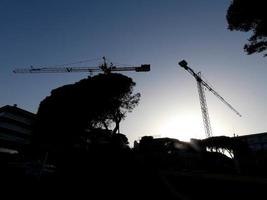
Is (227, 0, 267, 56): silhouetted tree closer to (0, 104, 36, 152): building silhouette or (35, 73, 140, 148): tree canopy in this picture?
(35, 73, 140, 148): tree canopy

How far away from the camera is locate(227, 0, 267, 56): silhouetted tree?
23859mm

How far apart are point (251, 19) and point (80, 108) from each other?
3751 centimetres

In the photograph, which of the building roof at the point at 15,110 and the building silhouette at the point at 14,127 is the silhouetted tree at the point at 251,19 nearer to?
the building silhouette at the point at 14,127

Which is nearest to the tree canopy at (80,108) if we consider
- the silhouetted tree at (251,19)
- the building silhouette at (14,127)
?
the building silhouette at (14,127)

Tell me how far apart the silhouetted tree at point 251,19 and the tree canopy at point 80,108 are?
33.9m

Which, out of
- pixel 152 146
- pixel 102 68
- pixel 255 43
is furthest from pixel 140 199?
pixel 102 68

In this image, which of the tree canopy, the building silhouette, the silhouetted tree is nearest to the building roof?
the building silhouette

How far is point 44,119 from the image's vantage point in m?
53.6

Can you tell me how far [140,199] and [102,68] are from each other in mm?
83077

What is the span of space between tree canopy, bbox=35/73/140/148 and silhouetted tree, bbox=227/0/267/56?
3394cm

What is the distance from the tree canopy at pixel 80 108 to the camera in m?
52.8

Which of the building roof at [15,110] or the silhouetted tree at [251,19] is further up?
the building roof at [15,110]

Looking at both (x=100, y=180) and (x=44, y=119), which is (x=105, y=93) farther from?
(x=100, y=180)

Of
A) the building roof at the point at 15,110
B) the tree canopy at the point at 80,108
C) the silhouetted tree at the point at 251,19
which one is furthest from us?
the building roof at the point at 15,110
